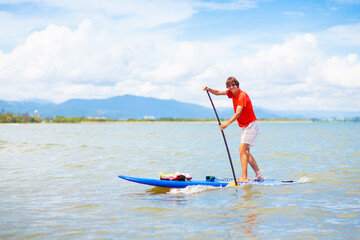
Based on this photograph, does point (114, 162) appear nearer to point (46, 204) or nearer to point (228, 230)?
point (46, 204)

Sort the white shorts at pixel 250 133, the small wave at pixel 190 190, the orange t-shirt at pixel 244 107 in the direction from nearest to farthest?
1. the orange t-shirt at pixel 244 107
2. the small wave at pixel 190 190
3. the white shorts at pixel 250 133

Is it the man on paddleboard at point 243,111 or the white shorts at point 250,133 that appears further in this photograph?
the white shorts at point 250,133

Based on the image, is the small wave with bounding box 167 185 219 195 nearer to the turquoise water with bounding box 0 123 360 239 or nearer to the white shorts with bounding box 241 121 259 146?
the turquoise water with bounding box 0 123 360 239

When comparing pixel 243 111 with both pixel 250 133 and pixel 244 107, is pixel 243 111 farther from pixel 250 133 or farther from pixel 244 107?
pixel 250 133

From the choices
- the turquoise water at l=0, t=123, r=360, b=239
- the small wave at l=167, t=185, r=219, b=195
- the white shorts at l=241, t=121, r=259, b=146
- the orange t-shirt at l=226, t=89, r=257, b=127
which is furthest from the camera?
the white shorts at l=241, t=121, r=259, b=146

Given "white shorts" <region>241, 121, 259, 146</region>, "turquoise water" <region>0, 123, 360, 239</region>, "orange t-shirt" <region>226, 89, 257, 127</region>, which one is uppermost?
"orange t-shirt" <region>226, 89, 257, 127</region>

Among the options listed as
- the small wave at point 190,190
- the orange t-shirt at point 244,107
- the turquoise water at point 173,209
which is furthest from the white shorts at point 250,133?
the small wave at point 190,190

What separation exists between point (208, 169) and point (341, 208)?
7.47m

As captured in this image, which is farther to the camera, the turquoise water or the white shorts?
the white shorts

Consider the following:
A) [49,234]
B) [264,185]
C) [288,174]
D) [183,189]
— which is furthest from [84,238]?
[288,174]

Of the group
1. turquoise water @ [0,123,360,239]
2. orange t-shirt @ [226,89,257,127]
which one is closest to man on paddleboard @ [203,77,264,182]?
orange t-shirt @ [226,89,257,127]

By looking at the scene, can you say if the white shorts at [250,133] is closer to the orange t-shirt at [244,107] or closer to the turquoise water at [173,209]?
the orange t-shirt at [244,107]

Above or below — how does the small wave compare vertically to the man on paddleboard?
below

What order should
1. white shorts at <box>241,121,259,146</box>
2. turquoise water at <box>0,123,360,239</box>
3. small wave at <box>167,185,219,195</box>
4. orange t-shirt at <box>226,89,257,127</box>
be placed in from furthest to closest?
1. white shorts at <box>241,121,259,146</box>
2. small wave at <box>167,185,219,195</box>
3. orange t-shirt at <box>226,89,257,127</box>
4. turquoise water at <box>0,123,360,239</box>
